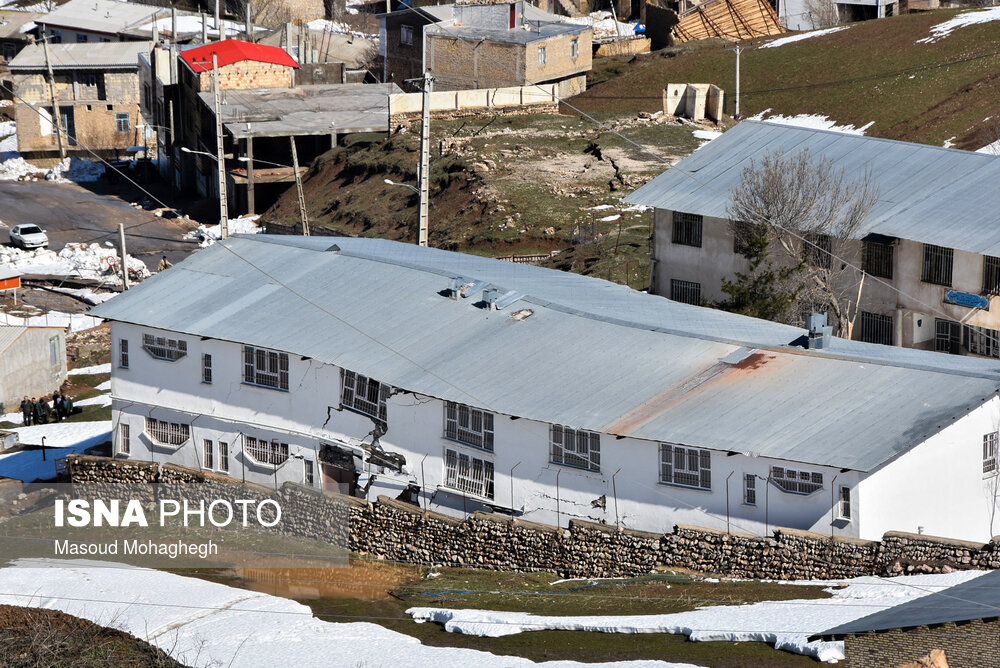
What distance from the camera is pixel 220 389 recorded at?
4484cm

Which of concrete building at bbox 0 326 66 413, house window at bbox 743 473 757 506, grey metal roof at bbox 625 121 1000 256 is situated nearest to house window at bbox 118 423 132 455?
concrete building at bbox 0 326 66 413

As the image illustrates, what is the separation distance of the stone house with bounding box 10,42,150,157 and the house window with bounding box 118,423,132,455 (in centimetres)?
6165

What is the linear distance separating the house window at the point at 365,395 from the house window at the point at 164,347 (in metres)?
5.81

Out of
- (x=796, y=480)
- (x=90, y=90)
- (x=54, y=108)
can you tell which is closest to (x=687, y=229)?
(x=796, y=480)

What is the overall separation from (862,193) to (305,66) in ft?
181

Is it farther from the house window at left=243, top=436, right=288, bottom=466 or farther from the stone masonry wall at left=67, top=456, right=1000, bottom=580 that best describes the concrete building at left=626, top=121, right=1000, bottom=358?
the house window at left=243, top=436, right=288, bottom=466

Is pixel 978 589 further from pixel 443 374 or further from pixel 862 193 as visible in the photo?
pixel 862 193

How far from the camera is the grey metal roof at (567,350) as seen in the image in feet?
117

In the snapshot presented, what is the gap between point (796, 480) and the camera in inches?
1364

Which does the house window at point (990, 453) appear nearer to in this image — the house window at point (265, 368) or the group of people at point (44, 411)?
the house window at point (265, 368)

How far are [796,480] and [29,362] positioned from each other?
113 ft

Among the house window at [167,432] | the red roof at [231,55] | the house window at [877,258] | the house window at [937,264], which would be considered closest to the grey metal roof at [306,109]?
the red roof at [231,55]

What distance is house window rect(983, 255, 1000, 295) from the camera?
4600cm

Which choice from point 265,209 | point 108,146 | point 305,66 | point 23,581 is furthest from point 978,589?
point 108,146
